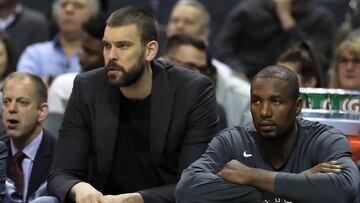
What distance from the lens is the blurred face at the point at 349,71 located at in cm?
640

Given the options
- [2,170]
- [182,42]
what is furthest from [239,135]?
[182,42]

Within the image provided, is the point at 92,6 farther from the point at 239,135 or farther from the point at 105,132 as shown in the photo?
the point at 239,135

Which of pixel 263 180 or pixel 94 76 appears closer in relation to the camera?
pixel 263 180

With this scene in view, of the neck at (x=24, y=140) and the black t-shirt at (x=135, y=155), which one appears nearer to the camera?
the black t-shirt at (x=135, y=155)

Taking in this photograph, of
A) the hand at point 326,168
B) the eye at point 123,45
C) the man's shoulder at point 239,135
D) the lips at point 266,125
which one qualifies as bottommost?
the hand at point 326,168

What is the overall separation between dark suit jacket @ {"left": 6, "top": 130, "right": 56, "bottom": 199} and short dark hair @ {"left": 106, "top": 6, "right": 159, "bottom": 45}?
0.94 m

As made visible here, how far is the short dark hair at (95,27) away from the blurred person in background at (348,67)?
177 cm

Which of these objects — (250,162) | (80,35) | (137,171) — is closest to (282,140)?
(250,162)

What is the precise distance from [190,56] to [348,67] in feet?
3.64

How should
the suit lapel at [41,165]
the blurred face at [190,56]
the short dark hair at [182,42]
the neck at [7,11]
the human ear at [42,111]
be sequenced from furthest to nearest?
the neck at [7,11]
the short dark hair at [182,42]
the blurred face at [190,56]
the human ear at [42,111]
the suit lapel at [41,165]

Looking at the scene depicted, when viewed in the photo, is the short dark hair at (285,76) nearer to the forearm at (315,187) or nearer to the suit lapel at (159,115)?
the forearm at (315,187)

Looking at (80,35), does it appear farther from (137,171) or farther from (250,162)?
(250,162)

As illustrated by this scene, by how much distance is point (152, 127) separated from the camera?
4785 millimetres

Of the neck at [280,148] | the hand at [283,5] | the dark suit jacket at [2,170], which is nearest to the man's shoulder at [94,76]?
the dark suit jacket at [2,170]
